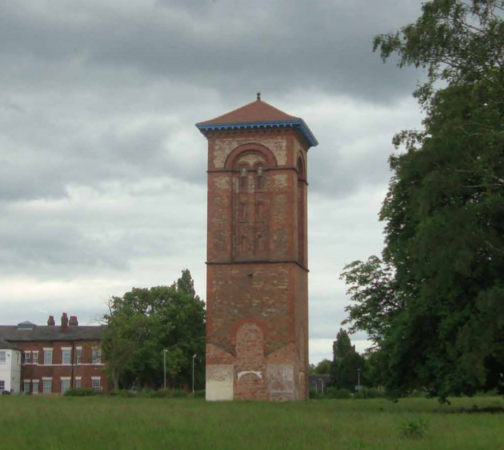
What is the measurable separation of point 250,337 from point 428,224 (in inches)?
818

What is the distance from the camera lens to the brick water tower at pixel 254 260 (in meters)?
44.5

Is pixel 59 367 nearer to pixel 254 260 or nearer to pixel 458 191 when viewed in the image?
pixel 254 260

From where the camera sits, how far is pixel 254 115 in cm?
4725

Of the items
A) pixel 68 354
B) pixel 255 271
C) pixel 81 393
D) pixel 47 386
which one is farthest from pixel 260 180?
pixel 47 386

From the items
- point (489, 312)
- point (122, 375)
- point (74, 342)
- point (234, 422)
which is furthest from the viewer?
point (74, 342)

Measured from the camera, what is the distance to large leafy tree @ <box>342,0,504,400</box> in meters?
25.3

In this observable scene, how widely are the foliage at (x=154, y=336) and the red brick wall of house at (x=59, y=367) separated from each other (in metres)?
4.15

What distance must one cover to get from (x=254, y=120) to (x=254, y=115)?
75 cm

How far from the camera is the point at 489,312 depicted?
24.8 m

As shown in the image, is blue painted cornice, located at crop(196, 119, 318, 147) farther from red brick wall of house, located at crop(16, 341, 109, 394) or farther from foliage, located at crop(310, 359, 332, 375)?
foliage, located at crop(310, 359, 332, 375)

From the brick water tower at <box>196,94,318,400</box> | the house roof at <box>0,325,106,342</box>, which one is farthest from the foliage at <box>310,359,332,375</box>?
the brick water tower at <box>196,94,318,400</box>

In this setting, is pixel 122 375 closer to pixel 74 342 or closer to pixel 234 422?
pixel 74 342

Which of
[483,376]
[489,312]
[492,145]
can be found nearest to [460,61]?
[492,145]

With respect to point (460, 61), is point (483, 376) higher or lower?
lower
